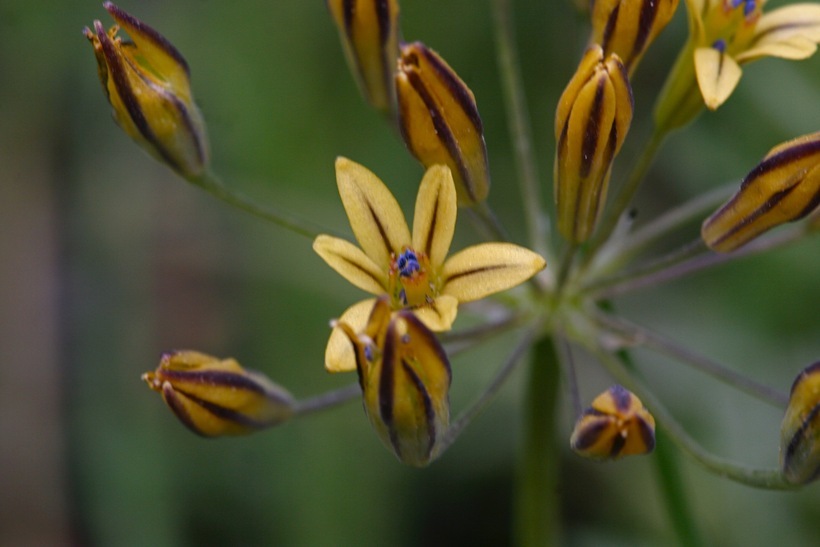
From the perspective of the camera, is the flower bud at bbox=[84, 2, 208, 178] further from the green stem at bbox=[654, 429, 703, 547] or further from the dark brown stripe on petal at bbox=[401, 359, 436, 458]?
the green stem at bbox=[654, 429, 703, 547]

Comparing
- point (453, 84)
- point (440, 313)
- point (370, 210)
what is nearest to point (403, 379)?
point (440, 313)

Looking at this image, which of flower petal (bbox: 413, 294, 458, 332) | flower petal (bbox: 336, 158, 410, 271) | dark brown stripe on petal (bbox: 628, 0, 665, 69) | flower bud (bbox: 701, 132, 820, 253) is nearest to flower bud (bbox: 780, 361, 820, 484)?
flower bud (bbox: 701, 132, 820, 253)

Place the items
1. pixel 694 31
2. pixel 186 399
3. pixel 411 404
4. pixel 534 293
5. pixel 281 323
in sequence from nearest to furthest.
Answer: pixel 411 404
pixel 186 399
pixel 694 31
pixel 534 293
pixel 281 323

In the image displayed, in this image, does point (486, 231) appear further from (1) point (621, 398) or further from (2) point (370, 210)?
(1) point (621, 398)

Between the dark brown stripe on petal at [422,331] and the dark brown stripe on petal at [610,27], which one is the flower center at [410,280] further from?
the dark brown stripe on petal at [610,27]

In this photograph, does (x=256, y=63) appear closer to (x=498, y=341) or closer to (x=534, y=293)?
(x=498, y=341)

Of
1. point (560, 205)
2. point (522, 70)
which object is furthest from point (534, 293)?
point (522, 70)
